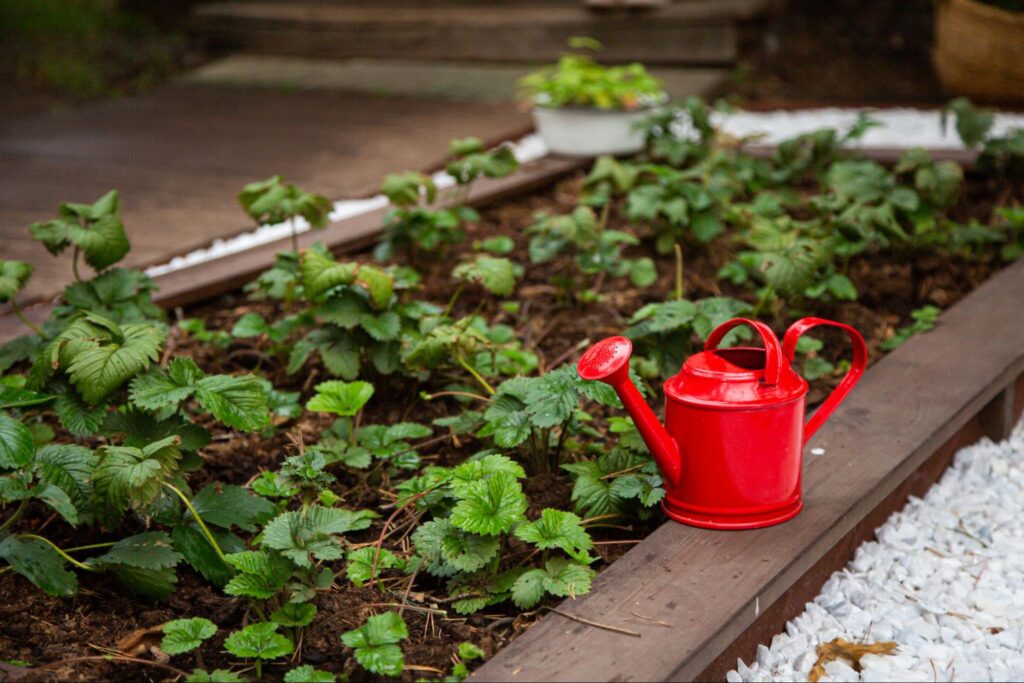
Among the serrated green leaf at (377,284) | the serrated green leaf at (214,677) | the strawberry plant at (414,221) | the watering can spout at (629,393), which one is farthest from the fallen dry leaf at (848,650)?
the strawberry plant at (414,221)

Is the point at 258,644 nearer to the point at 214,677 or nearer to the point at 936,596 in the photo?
the point at 214,677

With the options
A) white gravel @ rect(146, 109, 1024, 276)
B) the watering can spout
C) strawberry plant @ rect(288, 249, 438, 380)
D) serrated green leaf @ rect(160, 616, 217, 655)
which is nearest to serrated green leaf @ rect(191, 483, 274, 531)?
serrated green leaf @ rect(160, 616, 217, 655)

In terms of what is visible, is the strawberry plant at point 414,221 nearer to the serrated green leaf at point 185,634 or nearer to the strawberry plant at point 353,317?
the strawberry plant at point 353,317

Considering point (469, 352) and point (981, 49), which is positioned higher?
point (469, 352)

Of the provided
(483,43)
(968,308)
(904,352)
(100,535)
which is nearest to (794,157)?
(968,308)

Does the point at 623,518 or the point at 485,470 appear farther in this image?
the point at 623,518

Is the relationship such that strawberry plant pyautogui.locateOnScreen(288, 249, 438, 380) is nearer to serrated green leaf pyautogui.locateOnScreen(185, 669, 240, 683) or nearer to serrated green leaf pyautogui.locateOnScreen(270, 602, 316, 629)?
serrated green leaf pyautogui.locateOnScreen(270, 602, 316, 629)

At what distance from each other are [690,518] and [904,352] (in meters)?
0.94

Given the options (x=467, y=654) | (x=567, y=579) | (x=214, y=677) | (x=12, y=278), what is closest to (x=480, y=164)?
(x=12, y=278)

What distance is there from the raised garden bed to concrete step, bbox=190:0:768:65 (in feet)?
10.8

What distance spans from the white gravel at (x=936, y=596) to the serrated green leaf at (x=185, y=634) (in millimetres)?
777

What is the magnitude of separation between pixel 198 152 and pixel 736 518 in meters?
3.56

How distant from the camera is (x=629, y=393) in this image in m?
1.83

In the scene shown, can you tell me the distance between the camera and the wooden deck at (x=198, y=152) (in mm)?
3742
